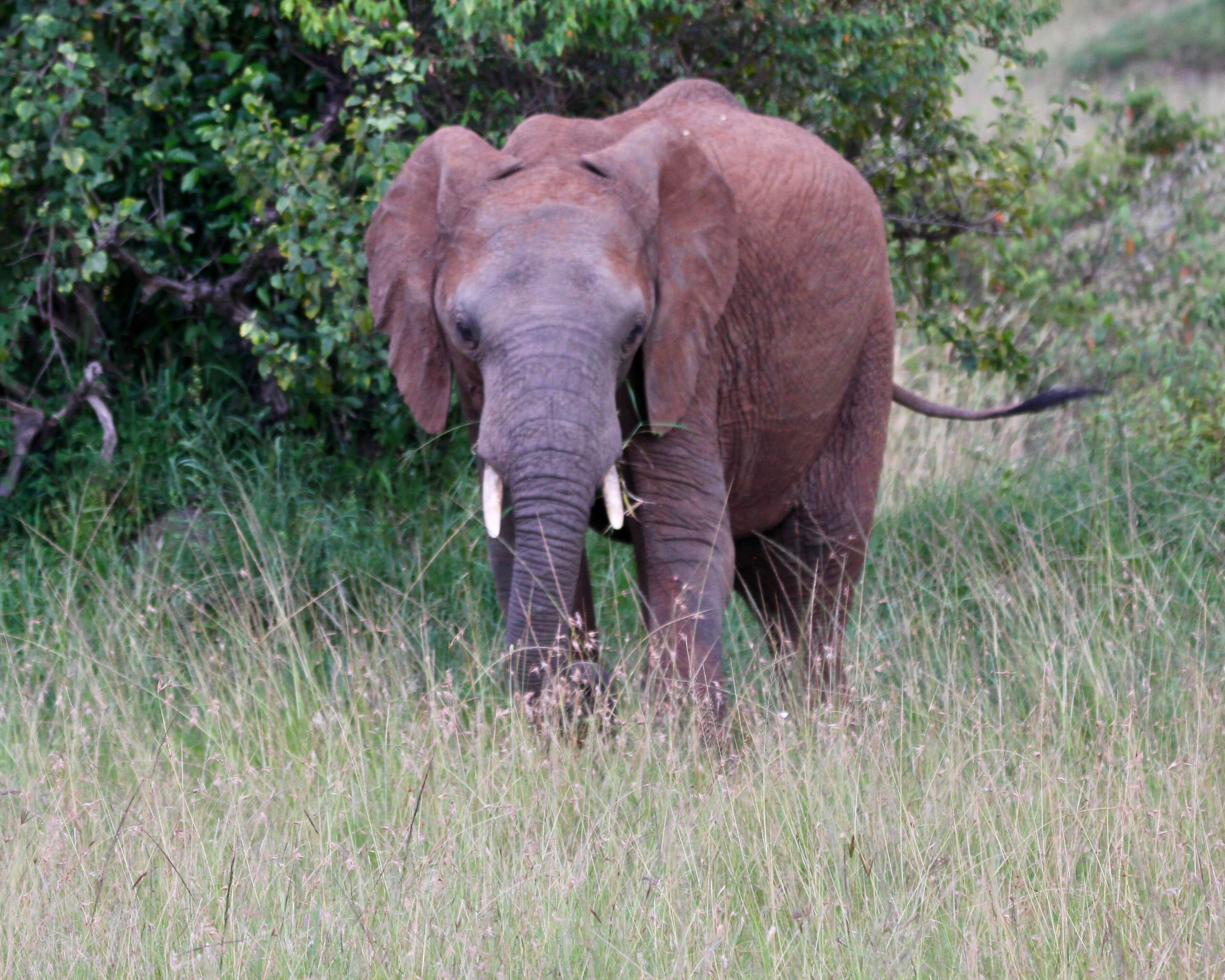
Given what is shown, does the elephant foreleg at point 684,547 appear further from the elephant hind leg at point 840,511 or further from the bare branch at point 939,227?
the bare branch at point 939,227

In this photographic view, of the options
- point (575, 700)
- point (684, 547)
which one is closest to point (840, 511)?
point (684, 547)

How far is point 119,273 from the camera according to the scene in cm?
672

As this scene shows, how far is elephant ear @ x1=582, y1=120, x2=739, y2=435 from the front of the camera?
4836 mm

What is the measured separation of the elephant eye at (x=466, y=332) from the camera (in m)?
4.63

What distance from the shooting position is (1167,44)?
1012 inches

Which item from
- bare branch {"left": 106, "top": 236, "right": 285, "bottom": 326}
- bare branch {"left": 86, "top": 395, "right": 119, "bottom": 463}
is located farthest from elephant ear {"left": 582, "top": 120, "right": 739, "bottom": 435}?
bare branch {"left": 86, "top": 395, "right": 119, "bottom": 463}

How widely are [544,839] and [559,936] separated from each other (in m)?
0.56

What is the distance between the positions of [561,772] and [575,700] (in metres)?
0.19

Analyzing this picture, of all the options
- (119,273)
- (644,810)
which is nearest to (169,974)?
(644,810)

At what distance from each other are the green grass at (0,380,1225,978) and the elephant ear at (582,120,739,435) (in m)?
→ 0.94

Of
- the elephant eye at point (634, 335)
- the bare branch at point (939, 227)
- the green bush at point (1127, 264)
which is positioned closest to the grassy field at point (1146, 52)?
the green bush at point (1127, 264)

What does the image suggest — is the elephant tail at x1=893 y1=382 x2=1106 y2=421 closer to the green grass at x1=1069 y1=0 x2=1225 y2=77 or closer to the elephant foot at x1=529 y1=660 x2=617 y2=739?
the elephant foot at x1=529 y1=660 x2=617 y2=739

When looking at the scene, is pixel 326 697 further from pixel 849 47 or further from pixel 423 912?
pixel 849 47

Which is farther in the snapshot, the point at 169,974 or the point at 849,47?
the point at 849,47
